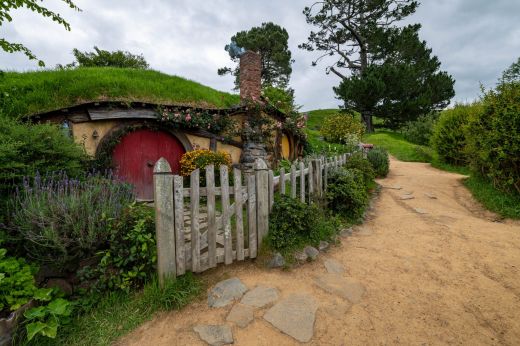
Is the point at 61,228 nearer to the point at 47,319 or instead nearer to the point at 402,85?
the point at 47,319

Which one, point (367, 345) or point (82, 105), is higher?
point (82, 105)

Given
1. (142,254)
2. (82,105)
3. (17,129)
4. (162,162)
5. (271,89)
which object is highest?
(271,89)

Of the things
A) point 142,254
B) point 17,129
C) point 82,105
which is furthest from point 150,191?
point 142,254

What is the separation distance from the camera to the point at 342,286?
2.90 meters

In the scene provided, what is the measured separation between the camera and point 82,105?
623 centimetres

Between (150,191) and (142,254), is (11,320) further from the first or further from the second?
(150,191)

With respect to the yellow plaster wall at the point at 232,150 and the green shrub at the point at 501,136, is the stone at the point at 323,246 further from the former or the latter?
the yellow plaster wall at the point at 232,150

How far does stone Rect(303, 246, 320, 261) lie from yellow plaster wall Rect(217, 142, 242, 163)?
18.2 feet

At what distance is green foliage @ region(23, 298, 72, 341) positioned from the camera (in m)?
1.98

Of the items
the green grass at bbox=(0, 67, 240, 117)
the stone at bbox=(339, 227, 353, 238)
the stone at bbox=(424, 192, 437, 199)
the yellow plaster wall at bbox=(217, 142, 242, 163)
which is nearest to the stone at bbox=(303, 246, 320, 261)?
the stone at bbox=(339, 227, 353, 238)

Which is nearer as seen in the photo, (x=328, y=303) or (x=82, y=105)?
(x=328, y=303)

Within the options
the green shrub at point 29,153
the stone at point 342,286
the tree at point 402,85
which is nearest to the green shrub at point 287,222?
the stone at point 342,286

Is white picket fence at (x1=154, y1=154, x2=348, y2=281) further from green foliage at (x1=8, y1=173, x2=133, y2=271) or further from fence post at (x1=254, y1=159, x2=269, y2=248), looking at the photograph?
green foliage at (x1=8, y1=173, x2=133, y2=271)

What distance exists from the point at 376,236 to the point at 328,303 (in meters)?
2.20
